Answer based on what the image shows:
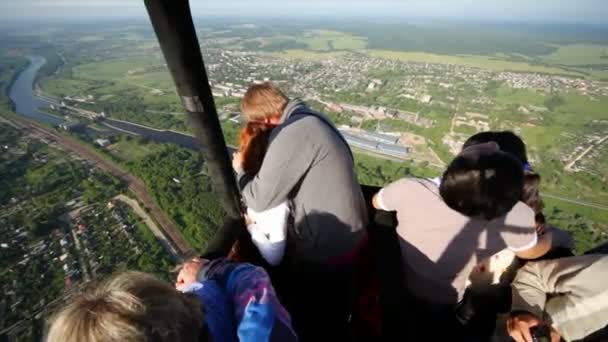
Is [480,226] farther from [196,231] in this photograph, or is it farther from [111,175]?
[111,175]

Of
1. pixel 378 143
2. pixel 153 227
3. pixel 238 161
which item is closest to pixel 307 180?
pixel 238 161

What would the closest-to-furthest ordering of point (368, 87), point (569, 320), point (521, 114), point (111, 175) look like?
point (569, 320), point (111, 175), point (521, 114), point (368, 87)

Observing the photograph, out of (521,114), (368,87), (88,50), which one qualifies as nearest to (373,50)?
(368,87)

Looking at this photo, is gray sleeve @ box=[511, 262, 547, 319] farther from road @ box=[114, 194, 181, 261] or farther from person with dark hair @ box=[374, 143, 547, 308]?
road @ box=[114, 194, 181, 261]

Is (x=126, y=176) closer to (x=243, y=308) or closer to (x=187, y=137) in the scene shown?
(x=187, y=137)

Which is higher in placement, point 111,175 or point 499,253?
point 499,253

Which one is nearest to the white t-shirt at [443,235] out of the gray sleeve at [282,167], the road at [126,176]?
the gray sleeve at [282,167]

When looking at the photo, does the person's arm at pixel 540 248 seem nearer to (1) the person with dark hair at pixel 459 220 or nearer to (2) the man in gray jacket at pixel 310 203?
(1) the person with dark hair at pixel 459 220

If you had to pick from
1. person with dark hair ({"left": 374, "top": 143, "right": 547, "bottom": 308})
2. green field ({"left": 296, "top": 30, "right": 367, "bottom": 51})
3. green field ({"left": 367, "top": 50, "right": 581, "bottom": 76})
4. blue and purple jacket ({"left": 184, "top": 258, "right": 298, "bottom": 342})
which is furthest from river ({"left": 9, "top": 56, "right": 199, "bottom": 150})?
green field ({"left": 296, "top": 30, "right": 367, "bottom": 51})
